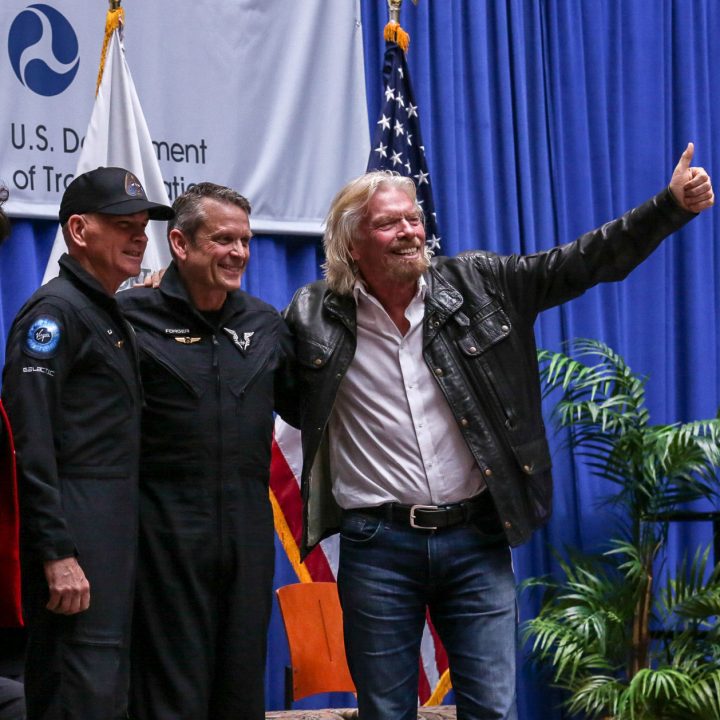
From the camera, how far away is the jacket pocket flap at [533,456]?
2.89 metres

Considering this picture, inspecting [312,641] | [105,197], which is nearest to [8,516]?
[105,197]

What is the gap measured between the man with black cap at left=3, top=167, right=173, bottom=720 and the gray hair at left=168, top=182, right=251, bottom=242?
12.4 inches

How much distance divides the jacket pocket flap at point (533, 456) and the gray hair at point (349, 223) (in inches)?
21.3

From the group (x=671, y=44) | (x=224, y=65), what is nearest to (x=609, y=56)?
(x=671, y=44)

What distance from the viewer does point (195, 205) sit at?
2.98 metres

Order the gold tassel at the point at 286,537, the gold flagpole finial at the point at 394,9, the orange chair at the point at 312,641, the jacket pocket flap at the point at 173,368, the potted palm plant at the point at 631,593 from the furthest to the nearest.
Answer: the gold flagpole finial at the point at 394,9 → the potted palm plant at the point at 631,593 → the gold tassel at the point at 286,537 → the orange chair at the point at 312,641 → the jacket pocket flap at the point at 173,368

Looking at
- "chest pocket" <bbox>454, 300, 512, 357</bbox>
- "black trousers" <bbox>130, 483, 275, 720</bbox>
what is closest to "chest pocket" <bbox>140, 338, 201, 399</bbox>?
"black trousers" <bbox>130, 483, 275, 720</bbox>

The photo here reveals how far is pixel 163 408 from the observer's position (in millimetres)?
2775

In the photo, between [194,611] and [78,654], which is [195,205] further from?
[78,654]

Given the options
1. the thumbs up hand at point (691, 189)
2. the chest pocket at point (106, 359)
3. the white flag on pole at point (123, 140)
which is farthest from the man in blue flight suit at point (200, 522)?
the white flag on pole at point (123, 140)

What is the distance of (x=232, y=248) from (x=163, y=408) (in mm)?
431

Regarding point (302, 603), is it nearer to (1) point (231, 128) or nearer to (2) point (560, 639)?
(2) point (560, 639)

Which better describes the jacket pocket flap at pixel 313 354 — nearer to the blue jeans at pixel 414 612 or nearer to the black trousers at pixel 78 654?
the blue jeans at pixel 414 612

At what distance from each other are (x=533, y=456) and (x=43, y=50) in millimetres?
2471
